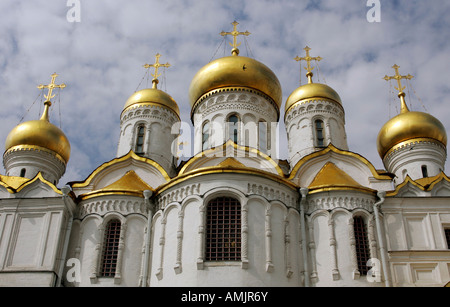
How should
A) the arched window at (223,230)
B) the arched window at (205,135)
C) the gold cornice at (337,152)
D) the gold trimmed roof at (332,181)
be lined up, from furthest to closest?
the arched window at (205,135) → the gold cornice at (337,152) → the gold trimmed roof at (332,181) → the arched window at (223,230)

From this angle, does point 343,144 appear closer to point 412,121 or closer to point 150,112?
point 412,121

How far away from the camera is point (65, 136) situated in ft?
64.1

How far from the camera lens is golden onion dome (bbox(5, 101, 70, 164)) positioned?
739 inches

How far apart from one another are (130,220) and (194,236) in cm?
253

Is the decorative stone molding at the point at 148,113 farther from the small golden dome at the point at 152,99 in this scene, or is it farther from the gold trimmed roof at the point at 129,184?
the gold trimmed roof at the point at 129,184

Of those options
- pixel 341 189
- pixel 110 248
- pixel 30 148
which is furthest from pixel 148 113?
pixel 341 189

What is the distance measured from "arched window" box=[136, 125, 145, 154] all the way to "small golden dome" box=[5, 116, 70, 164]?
9.48ft

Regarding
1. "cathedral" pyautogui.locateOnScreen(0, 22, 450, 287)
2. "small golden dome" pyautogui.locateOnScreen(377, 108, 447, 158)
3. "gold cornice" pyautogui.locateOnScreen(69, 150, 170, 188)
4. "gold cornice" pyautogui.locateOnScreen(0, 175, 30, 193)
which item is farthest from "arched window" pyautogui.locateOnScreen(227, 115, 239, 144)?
"gold cornice" pyautogui.locateOnScreen(0, 175, 30, 193)

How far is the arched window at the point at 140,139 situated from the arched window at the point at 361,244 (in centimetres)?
838

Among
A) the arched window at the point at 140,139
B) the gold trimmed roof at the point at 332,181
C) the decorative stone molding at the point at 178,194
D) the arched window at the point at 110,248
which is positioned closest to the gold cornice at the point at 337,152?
the gold trimmed roof at the point at 332,181

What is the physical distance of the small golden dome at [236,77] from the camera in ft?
60.0

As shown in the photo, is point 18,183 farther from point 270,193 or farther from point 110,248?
point 270,193
